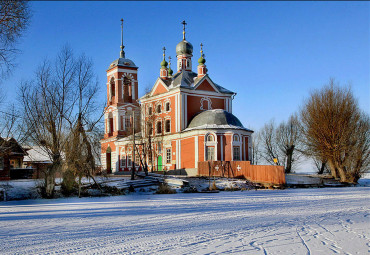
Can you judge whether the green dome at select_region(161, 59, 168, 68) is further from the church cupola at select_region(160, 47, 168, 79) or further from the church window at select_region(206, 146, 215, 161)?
the church window at select_region(206, 146, 215, 161)

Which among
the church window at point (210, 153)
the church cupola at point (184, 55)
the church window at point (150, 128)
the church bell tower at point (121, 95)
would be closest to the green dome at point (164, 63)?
the church cupola at point (184, 55)

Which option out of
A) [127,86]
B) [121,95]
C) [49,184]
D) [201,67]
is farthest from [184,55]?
[49,184]

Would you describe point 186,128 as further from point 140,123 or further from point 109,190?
point 109,190

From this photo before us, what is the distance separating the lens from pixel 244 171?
30.6 meters

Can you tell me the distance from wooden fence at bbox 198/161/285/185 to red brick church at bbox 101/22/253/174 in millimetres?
2061

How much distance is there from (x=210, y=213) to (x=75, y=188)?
1122 cm

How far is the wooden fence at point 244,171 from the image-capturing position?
2807 centimetres

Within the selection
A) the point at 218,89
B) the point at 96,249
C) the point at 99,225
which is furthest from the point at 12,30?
the point at 218,89

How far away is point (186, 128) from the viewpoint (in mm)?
37906

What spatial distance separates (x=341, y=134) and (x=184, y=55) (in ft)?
59.7

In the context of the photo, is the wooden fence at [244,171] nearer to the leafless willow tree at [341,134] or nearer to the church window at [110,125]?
the leafless willow tree at [341,134]

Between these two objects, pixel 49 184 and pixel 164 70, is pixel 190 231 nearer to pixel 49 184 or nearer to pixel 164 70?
pixel 49 184

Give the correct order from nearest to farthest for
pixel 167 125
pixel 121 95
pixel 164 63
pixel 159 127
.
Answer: pixel 167 125
pixel 159 127
pixel 164 63
pixel 121 95

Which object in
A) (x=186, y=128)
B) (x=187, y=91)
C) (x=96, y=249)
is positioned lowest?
(x=96, y=249)
